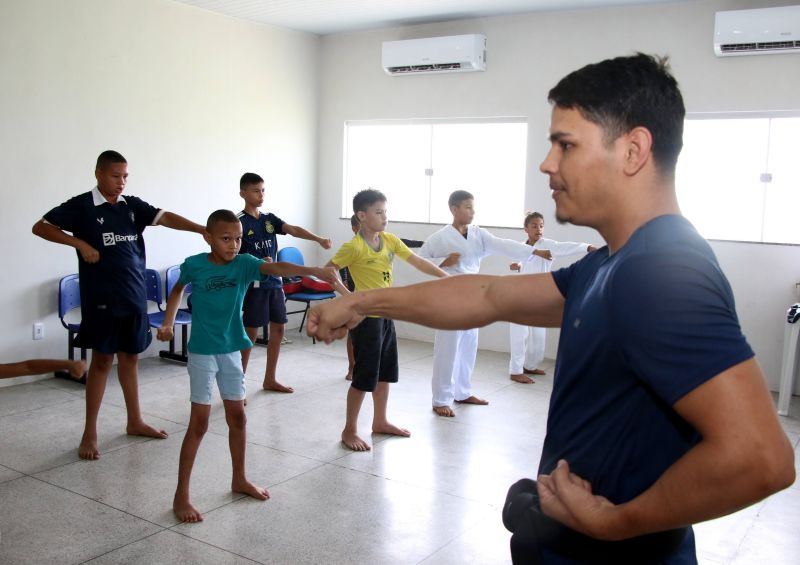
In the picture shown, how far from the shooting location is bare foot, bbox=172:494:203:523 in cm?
346

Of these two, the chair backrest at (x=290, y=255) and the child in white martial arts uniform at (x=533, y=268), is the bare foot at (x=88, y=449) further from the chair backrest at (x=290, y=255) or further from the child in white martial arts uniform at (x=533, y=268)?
the chair backrest at (x=290, y=255)

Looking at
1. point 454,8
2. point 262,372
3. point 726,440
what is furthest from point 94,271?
point 454,8

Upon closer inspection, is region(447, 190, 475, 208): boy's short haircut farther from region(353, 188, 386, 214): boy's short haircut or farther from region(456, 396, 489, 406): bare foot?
region(456, 396, 489, 406): bare foot

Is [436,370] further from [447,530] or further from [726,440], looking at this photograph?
[726,440]

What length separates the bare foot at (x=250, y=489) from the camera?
3746 millimetres

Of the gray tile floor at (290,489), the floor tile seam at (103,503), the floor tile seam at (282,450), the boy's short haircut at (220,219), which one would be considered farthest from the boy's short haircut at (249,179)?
the floor tile seam at (103,503)

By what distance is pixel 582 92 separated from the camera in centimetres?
112

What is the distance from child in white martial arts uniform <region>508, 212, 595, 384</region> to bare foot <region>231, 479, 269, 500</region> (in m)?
3.14

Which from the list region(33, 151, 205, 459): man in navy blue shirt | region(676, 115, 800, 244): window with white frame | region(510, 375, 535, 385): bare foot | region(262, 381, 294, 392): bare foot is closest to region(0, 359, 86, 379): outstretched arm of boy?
region(33, 151, 205, 459): man in navy blue shirt

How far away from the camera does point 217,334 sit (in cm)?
351

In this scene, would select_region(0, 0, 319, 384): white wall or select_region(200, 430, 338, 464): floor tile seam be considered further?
select_region(0, 0, 319, 384): white wall

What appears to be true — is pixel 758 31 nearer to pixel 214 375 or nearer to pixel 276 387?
pixel 276 387

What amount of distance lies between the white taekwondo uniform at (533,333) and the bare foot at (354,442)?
2.05 meters

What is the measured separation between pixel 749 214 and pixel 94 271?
5425mm
